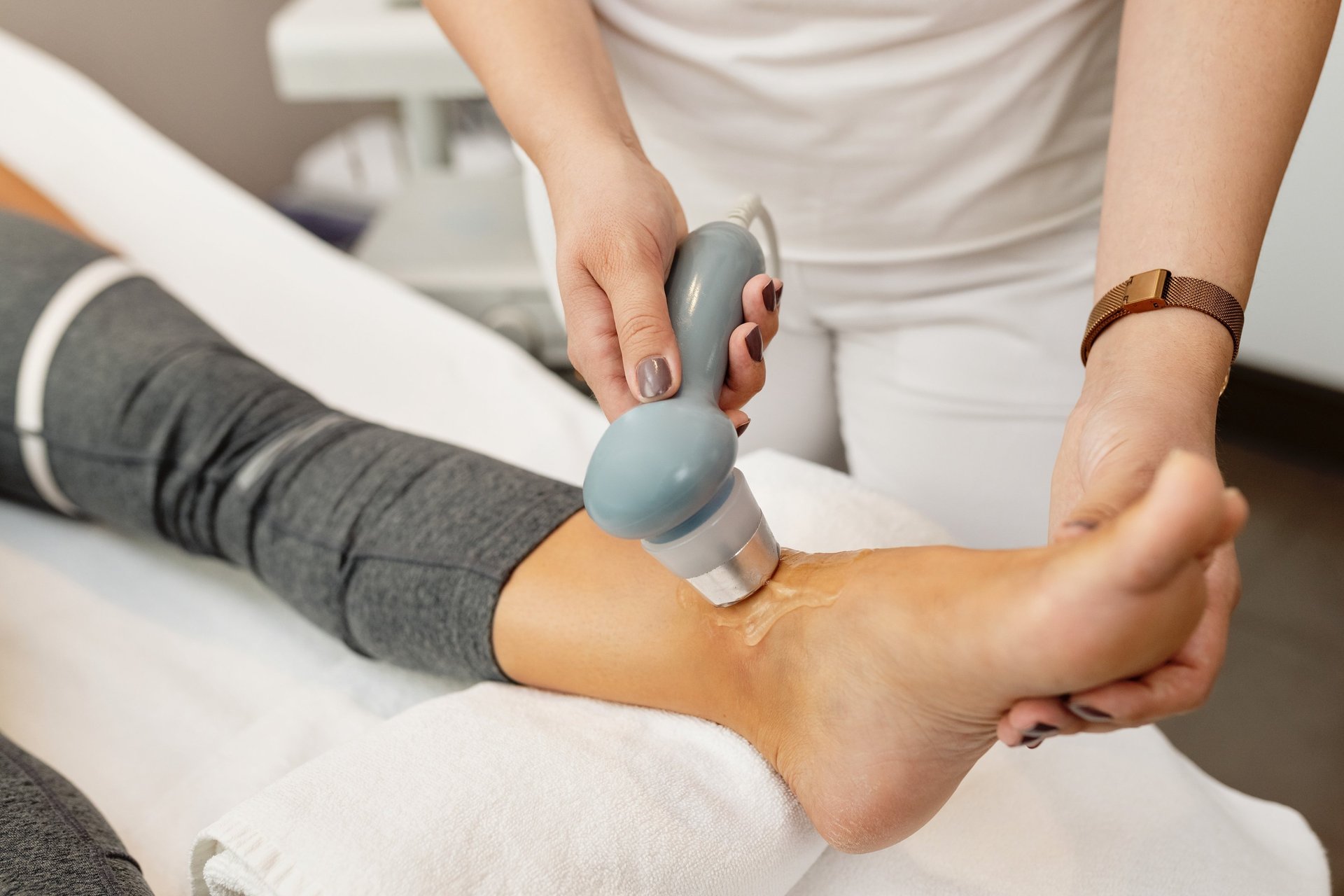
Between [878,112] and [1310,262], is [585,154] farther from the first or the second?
[1310,262]

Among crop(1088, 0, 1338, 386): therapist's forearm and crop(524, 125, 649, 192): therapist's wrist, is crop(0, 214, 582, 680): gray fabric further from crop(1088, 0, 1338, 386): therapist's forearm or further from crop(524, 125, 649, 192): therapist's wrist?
crop(1088, 0, 1338, 386): therapist's forearm

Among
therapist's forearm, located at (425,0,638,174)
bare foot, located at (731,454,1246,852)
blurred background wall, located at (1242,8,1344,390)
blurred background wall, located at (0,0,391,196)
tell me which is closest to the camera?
bare foot, located at (731,454,1246,852)

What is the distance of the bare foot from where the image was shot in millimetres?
349

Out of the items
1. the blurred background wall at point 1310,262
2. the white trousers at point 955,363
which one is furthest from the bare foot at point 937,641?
the blurred background wall at point 1310,262

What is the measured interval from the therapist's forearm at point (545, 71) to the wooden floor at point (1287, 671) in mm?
859

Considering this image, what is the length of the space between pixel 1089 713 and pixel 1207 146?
14.4 inches

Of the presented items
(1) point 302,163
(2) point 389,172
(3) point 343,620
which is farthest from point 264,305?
(1) point 302,163

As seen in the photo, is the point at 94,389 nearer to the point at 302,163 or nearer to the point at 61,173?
the point at 61,173

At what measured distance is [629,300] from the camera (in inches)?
20.8

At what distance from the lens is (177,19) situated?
1985 millimetres

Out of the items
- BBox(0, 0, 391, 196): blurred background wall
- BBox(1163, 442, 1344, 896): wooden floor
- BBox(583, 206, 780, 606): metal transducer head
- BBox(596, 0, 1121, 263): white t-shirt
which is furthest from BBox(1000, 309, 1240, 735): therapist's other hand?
BBox(0, 0, 391, 196): blurred background wall

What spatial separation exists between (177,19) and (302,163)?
373mm

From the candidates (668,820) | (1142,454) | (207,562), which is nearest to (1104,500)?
(1142,454)

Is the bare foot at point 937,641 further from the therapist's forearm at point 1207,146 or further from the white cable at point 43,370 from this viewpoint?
the white cable at point 43,370
